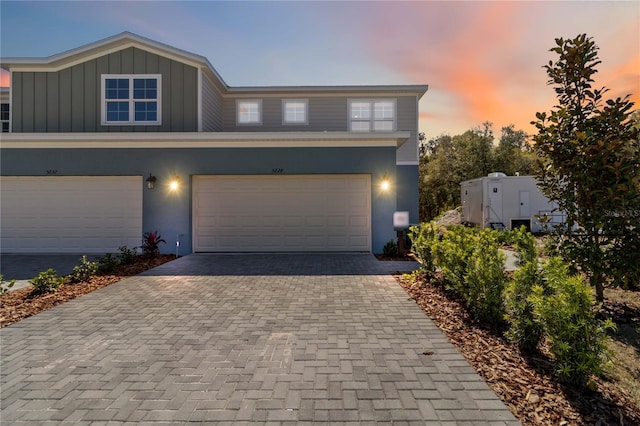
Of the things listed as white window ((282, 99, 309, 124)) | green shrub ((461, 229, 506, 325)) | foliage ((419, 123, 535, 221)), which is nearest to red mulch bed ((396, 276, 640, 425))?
green shrub ((461, 229, 506, 325))

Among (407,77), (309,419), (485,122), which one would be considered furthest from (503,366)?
(485,122)

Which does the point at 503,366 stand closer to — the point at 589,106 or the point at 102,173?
the point at 589,106

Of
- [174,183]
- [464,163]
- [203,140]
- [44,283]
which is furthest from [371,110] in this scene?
[464,163]

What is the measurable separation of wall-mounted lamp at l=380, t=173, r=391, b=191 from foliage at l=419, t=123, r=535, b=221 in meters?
18.2

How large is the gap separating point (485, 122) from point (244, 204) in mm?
24833

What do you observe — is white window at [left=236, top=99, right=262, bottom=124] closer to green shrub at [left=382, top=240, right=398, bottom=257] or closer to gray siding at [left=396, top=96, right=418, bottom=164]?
gray siding at [left=396, top=96, right=418, bottom=164]

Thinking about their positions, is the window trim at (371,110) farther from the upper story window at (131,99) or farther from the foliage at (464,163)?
the foliage at (464,163)

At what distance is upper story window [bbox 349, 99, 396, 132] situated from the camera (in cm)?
1489

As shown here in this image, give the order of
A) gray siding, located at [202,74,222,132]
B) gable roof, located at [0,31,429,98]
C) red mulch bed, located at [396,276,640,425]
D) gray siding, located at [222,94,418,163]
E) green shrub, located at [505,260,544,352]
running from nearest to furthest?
red mulch bed, located at [396,276,640,425], green shrub, located at [505,260,544,352], gable roof, located at [0,31,429,98], gray siding, located at [202,74,222,132], gray siding, located at [222,94,418,163]

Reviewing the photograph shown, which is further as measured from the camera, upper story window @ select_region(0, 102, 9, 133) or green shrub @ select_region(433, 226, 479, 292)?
upper story window @ select_region(0, 102, 9, 133)

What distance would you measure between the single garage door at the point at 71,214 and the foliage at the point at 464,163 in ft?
77.7

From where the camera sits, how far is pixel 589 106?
17.1 feet

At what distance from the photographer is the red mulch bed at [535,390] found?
2.58 metres

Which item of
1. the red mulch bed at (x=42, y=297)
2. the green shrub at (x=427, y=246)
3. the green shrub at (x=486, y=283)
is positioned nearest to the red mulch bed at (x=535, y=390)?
the green shrub at (x=486, y=283)
